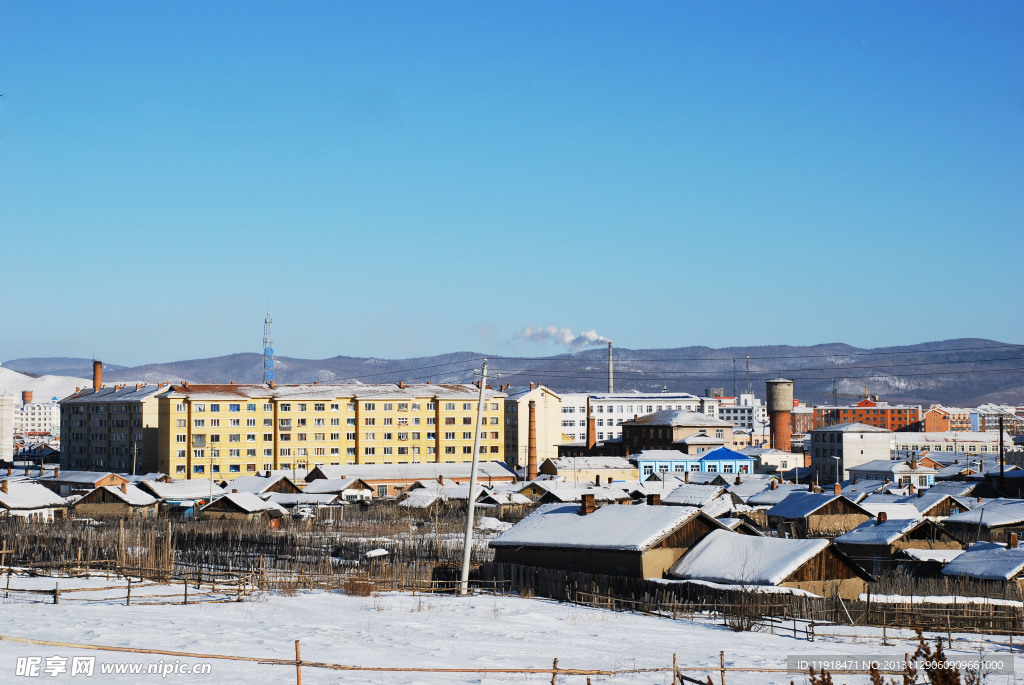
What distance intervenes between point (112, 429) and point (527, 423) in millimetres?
41192

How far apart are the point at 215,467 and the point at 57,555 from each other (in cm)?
5864

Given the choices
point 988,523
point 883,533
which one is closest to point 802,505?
point 988,523

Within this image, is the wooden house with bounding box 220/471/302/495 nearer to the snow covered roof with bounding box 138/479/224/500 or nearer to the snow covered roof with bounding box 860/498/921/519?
the snow covered roof with bounding box 138/479/224/500

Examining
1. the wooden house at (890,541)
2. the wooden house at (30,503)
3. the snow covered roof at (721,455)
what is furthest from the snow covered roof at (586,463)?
the wooden house at (890,541)

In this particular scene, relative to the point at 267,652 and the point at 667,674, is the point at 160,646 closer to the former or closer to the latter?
the point at 267,652

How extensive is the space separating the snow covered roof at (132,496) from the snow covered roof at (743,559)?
42.9m

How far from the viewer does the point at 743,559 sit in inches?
1166

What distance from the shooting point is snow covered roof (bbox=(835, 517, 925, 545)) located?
42469mm

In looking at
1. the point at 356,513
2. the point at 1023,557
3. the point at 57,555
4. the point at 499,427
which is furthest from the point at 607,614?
the point at 499,427

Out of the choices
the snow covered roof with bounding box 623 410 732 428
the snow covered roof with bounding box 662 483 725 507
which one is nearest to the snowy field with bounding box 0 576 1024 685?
the snow covered roof with bounding box 662 483 725 507

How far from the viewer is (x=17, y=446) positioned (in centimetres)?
17862

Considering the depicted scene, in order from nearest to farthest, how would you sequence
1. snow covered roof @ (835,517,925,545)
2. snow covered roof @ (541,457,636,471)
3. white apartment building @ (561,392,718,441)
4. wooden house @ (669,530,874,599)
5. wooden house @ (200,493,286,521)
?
wooden house @ (669,530,874,599), snow covered roof @ (835,517,925,545), wooden house @ (200,493,286,521), snow covered roof @ (541,457,636,471), white apartment building @ (561,392,718,441)

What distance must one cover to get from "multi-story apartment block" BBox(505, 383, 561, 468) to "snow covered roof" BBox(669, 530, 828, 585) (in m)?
82.3

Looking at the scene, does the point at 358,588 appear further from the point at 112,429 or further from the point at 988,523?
the point at 112,429
